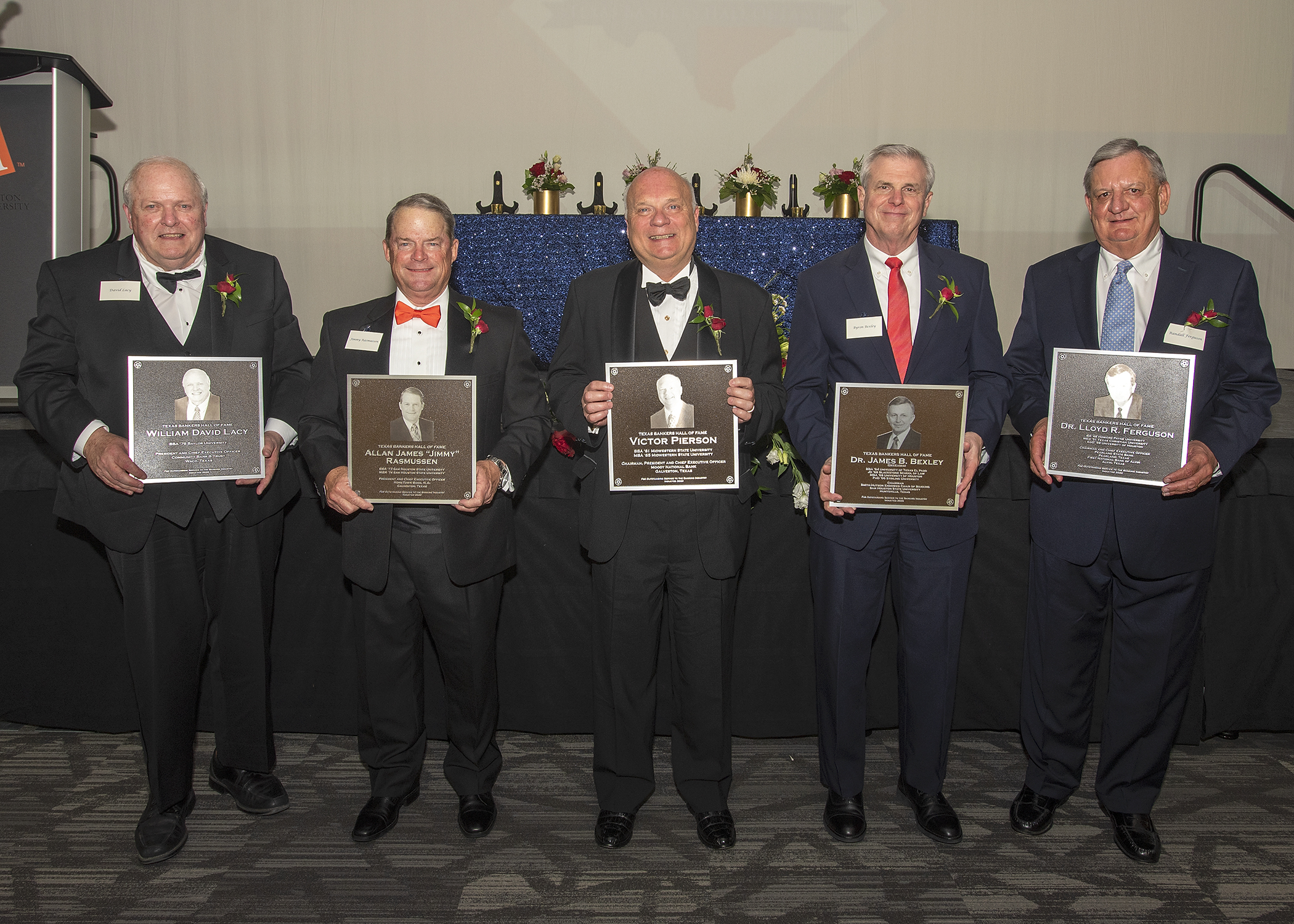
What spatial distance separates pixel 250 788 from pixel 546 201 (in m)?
4.32

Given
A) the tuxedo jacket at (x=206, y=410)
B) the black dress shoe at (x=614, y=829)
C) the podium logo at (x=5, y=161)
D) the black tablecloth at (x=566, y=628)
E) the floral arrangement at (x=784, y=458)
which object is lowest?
the black dress shoe at (x=614, y=829)

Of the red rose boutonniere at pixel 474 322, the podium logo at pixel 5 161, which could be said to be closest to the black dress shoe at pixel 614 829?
the red rose boutonniere at pixel 474 322

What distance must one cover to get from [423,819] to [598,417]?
1.40 meters

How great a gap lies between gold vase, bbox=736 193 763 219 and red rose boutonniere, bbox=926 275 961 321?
12.1 feet

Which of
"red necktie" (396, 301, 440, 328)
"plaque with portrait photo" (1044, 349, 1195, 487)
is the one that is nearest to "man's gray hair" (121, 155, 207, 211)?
"red necktie" (396, 301, 440, 328)

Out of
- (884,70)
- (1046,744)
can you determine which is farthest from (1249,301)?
(884,70)

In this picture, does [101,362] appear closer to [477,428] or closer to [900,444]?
[477,428]

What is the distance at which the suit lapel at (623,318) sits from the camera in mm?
2479

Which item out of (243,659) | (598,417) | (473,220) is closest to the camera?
(598,417)

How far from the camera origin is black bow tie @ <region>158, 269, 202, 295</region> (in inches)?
98.3

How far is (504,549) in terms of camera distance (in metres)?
2.61

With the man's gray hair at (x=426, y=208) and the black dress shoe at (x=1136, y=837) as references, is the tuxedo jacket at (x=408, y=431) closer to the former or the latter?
the man's gray hair at (x=426, y=208)

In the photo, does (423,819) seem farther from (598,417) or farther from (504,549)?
(598,417)

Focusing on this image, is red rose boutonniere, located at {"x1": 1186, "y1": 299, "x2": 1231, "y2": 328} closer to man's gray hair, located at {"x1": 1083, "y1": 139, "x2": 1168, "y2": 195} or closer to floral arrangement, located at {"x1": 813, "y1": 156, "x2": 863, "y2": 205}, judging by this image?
man's gray hair, located at {"x1": 1083, "y1": 139, "x2": 1168, "y2": 195}
